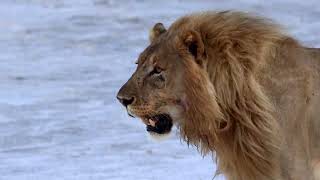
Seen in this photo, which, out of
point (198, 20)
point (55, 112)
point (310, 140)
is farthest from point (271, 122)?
point (55, 112)

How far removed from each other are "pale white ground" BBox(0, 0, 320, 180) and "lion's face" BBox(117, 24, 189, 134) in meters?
0.75

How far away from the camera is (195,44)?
5.22 metres

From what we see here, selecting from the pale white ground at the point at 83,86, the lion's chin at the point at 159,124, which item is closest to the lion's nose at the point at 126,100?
the lion's chin at the point at 159,124

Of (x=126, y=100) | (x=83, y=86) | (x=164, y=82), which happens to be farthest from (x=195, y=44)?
(x=83, y=86)

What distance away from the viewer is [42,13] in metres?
11.8

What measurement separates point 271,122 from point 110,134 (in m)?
2.55

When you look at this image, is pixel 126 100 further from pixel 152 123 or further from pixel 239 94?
pixel 239 94

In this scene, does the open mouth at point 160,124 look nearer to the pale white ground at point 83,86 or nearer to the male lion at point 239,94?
the male lion at point 239,94

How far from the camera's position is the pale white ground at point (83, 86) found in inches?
275

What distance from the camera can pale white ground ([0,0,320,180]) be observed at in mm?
6992

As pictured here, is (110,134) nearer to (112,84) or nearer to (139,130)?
(139,130)

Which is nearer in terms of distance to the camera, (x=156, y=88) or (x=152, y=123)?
(x=156, y=88)

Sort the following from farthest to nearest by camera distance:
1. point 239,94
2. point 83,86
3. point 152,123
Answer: point 83,86 < point 152,123 < point 239,94

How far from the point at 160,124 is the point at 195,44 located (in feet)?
1.39
